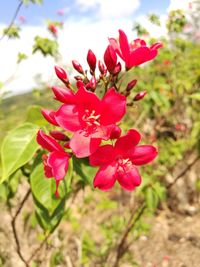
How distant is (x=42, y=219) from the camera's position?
1484 mm

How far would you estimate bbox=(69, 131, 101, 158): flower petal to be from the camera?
99cm

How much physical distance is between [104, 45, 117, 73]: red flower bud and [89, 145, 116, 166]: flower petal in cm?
25

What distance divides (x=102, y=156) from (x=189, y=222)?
4.85 meters

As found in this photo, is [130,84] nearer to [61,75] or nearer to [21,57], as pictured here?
[61,75]

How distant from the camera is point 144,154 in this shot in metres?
1.09

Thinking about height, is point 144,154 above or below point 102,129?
below

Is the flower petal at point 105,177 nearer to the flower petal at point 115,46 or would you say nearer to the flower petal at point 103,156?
the flower petal at point 103,156

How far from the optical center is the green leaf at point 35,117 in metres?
1.50

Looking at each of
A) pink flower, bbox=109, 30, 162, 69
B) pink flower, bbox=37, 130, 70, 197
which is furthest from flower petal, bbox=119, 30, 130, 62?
pink flower, bbox=37, 130, 70, 197

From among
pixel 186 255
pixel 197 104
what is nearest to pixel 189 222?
pixel 186 255

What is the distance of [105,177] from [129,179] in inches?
3.4

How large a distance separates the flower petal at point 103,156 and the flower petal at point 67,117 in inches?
3.9

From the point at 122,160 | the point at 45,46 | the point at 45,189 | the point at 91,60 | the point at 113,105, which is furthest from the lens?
the point at 45,46

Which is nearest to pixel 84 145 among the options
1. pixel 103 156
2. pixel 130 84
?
pixel 103 156
